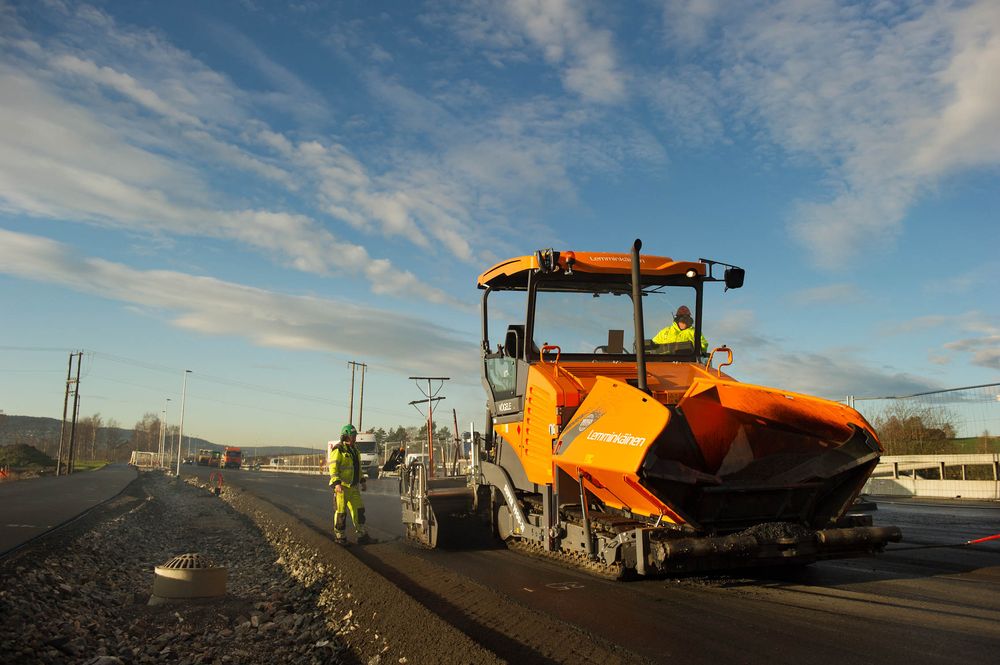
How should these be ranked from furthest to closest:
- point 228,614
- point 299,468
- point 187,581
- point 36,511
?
point 299,468 → point 36,511 → point 187,581 → point 228,614

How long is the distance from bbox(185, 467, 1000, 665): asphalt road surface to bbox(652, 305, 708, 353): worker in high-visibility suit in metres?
2.49

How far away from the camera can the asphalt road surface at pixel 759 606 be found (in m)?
4.21

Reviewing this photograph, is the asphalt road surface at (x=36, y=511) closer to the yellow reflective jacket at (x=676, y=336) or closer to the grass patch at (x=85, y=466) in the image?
the yellow reflective jacket at (x=676, y=336)

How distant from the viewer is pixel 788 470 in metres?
5.79

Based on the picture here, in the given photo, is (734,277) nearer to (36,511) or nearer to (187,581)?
(187,581)

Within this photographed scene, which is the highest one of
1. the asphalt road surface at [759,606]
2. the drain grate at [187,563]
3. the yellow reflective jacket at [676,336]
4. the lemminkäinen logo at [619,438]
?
the yellow reflective jacket at [676,336]

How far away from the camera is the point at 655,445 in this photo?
5141mm

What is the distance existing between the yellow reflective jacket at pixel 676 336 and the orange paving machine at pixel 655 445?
15 millimetres

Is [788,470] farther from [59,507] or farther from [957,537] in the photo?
[59,507]

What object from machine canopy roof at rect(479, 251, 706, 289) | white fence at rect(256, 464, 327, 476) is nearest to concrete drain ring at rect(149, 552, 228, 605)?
machine canopy roof at rect(479, 251, 706, 289)

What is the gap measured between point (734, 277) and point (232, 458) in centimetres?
7650

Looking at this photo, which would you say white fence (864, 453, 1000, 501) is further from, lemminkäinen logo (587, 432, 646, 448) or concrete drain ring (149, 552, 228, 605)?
concrete drain ring (149, 552, 228, 605)

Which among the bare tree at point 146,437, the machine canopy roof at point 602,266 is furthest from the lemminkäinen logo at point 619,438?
the bare tree at point 146,437

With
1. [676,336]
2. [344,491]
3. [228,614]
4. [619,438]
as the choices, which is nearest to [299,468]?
[344,491]
